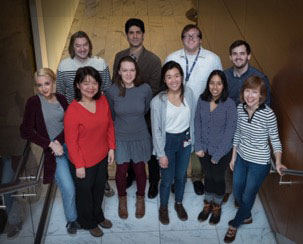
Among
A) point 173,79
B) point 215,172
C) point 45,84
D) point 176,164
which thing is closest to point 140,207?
point 176,164

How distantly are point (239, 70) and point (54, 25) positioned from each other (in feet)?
12.9

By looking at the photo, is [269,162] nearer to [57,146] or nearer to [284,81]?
[284,81]

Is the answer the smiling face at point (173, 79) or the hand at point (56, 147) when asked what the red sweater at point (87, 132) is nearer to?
the hand at point (56, 147)

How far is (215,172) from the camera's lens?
14.0ft

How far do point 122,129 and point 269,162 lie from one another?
1363mm

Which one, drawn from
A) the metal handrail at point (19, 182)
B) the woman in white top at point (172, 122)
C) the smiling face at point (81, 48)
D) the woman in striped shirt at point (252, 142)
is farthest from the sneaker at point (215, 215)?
the smiling face at point (81, 48)

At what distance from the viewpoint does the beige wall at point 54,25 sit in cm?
624

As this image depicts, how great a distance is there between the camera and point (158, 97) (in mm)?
3932

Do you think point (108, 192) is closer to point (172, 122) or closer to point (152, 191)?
point (152, 191)

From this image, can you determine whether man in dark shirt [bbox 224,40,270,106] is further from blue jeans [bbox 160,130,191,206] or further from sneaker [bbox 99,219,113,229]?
sneaker [bbox 99,219,113,229]

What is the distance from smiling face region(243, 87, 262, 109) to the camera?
3.65 m

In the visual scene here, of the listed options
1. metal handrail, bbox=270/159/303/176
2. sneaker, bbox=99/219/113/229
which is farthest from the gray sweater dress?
metal handrail, bbox=270/159/303/176

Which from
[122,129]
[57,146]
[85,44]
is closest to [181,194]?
[122,129]

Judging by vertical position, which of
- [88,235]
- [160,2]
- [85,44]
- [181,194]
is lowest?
[88,235]
